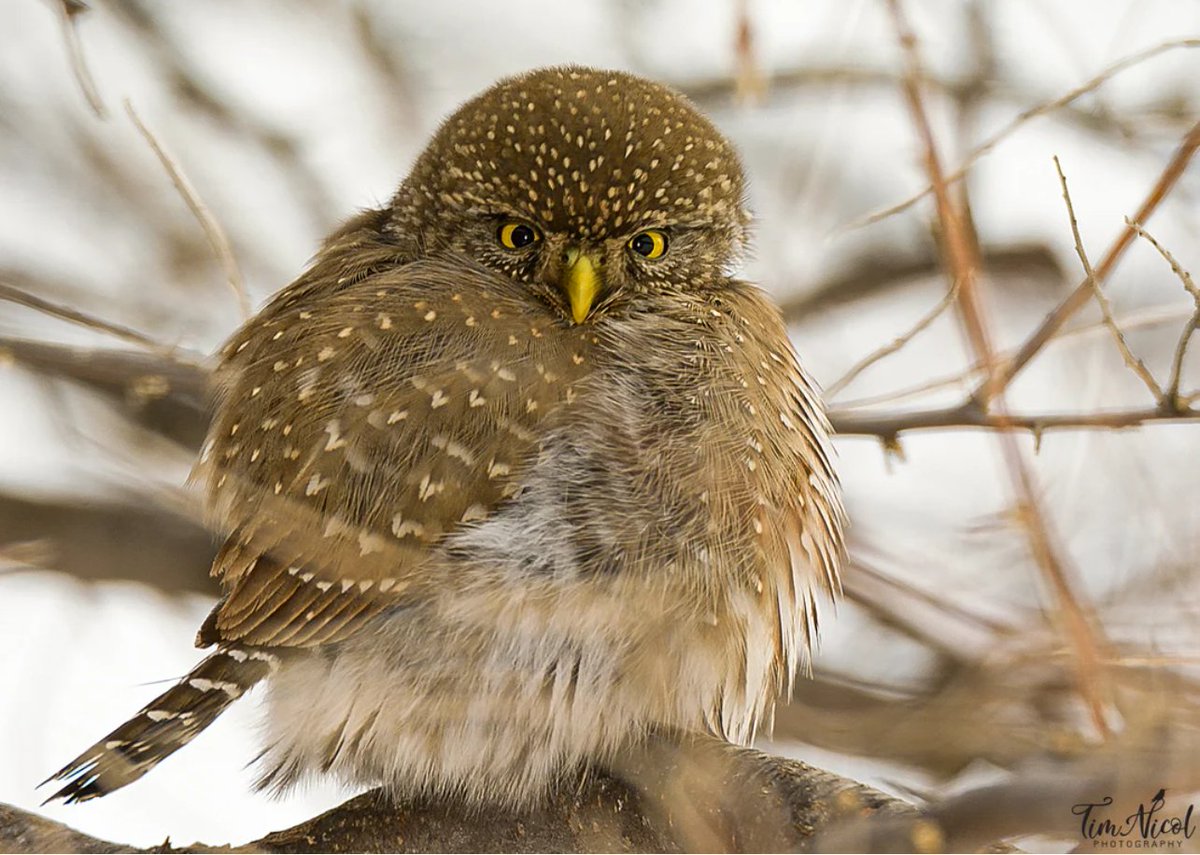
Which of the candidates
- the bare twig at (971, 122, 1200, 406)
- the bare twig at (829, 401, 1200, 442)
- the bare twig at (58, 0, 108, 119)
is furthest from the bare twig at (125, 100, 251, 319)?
the bare twig at (971, 122, 1200, 406)

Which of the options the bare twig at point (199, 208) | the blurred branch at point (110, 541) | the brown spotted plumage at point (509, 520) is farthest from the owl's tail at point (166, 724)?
the bare twig at point (199, 208)

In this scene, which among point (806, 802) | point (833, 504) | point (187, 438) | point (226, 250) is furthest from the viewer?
point (187, 438)

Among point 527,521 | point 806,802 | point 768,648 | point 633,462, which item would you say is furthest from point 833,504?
point 806,802

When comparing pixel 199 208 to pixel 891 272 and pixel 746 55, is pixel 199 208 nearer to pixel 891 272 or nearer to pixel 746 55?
pixel 746 55

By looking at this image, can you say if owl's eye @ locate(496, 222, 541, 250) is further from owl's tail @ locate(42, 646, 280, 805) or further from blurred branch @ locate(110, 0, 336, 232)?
blurred branch @ locate(110, 0, 336, 232)

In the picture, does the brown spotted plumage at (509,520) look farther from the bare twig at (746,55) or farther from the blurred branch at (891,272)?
the blurred branch at (891,272)

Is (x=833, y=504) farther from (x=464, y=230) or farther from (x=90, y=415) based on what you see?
(x=90, y=415)
